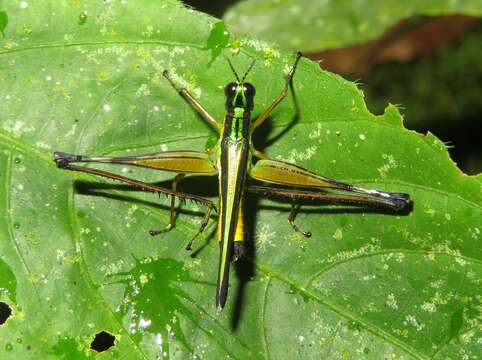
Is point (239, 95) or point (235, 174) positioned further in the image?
point (235, 174)

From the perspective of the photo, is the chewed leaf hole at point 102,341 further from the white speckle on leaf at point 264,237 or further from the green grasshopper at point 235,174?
the white speckle on leaf at point 264,237

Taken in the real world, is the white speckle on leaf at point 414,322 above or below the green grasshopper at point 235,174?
below

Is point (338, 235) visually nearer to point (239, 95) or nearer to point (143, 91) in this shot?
point (239, 95)

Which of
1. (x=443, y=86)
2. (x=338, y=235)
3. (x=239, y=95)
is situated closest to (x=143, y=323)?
(x=338, y=235)

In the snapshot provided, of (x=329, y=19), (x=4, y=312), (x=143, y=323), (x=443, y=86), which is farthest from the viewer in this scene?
(x=443, y=86)

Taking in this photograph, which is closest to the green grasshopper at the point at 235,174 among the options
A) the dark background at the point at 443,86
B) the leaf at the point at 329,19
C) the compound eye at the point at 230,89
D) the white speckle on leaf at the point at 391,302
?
the compound eye at the point at 230,89

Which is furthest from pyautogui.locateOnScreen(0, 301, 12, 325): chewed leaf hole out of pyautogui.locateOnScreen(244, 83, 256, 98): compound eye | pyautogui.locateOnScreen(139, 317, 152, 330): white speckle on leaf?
pyautogui.locateOnScreen(244, 83, 256, 98): compound eye

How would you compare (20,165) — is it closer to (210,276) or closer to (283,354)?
(210,276)

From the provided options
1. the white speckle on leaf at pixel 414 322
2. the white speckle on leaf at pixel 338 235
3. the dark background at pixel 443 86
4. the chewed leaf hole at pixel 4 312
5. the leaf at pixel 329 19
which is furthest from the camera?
the dark background at pixel 443 86
